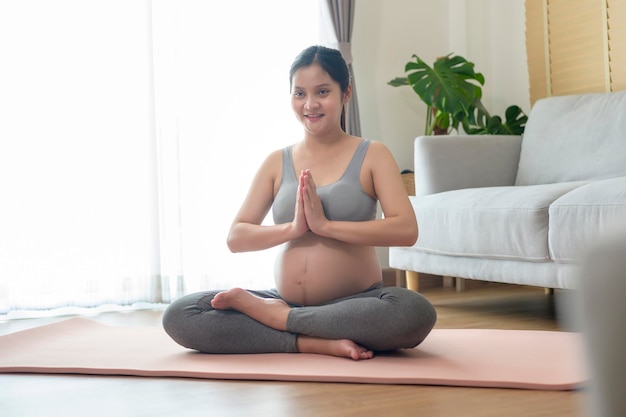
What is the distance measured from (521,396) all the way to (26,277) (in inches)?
99.9

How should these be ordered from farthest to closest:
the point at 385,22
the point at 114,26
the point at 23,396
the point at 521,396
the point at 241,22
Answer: the point at 385,22, the point at 241,22, the point at 114,26, the point at 23,396, the point at 521,396

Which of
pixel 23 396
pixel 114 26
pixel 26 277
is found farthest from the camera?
pixel 114 26

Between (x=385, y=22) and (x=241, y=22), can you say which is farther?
(x=385, y=22)

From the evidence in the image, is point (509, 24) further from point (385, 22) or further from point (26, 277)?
point (26, 277)

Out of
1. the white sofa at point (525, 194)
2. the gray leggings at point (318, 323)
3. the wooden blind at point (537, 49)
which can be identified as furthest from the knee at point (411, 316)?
the wooden blind at point (537, 49)

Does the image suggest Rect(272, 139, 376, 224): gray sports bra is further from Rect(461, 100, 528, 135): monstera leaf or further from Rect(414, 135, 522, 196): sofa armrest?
Rect(461, 100, 528, 135): monstera leaf

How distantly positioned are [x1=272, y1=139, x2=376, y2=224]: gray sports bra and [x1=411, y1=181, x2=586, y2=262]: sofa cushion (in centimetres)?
74

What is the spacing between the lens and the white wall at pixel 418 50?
4.71 m

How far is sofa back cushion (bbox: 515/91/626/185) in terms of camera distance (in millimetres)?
3414

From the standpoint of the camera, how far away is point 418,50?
4.88m

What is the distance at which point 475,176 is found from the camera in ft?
12.4

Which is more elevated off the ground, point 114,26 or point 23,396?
point 114,26

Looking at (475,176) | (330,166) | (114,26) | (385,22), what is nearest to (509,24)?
(385,22)

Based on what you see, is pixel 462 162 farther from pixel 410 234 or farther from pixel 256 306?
pixel 256 306
